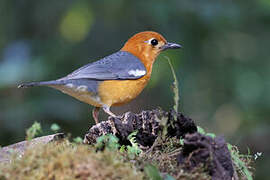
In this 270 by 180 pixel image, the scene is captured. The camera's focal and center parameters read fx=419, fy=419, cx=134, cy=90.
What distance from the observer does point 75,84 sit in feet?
20.0

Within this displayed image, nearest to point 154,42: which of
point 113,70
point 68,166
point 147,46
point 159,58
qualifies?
point 147,46

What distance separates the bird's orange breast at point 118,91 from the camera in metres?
6.25

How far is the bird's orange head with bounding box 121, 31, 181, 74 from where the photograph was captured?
7.17 metres

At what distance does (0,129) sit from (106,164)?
17.3 ft

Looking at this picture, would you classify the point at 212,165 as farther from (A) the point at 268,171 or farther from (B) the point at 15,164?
(A) the point at 268,171

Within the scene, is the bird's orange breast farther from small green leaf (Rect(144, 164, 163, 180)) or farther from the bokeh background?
small green leaf (Rect(144, 164, 163, 180))

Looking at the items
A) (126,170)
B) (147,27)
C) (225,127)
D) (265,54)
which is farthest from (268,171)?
(126,170)

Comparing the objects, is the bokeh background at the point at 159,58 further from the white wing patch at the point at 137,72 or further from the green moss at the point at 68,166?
the green moss at the point at 68,166

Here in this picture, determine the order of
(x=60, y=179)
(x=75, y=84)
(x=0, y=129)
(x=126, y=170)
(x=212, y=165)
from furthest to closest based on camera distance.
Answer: (x=0, y=129)
(x=75, y=84)
(x=212, y=165)
(x=126, y=170)
(x=60, y=179)

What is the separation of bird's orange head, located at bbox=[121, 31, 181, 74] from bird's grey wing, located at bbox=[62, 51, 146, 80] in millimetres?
203

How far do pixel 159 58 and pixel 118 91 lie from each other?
1.92m

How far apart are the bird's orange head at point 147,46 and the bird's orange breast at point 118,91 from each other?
78cm

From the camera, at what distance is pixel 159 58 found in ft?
26.2

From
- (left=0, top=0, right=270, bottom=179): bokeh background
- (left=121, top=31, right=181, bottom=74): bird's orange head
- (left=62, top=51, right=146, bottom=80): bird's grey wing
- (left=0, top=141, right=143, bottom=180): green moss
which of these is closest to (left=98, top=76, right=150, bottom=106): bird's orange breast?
(left=62, top=51, right=146, bottom=80): bird's grey wing
